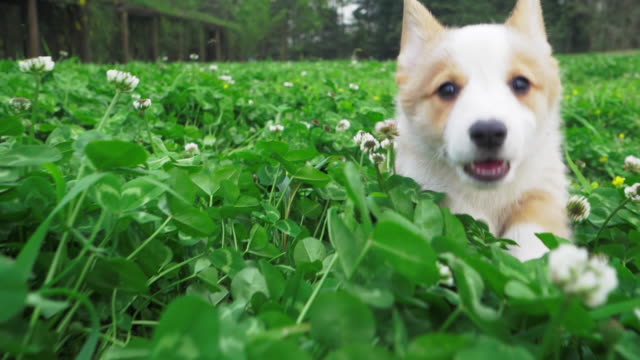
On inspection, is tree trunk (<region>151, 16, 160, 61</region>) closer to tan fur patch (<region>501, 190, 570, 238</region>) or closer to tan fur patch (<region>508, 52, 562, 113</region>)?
tan fur patch (<region>508, 52, 562, 113</region>)

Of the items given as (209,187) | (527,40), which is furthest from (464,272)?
(527,40)

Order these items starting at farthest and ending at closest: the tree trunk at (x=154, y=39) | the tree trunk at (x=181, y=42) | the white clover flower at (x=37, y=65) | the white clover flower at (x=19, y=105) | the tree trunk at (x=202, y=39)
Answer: the tree trunk at (x=202, y=39) < the tree trunk at (x=181, y=42) < the tree trunk at (x=154, y=39) < the white clover flower at (x=19, y=105) < the white clover flower at (x=37, y=65)

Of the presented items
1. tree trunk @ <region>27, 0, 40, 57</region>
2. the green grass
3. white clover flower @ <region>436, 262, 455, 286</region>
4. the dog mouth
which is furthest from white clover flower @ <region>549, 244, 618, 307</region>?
tree trunk @ <region>27, 0, 40, 57</region>

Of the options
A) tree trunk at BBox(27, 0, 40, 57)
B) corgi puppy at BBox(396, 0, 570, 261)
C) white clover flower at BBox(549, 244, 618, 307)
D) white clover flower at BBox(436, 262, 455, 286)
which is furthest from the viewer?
tree trunk at BBox(27, 0, 40, 57)

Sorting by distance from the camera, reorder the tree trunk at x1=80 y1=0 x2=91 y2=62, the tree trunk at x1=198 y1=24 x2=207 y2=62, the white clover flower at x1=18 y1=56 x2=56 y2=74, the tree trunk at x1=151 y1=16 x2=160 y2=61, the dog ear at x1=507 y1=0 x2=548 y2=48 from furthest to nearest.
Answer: the tree trunk at x1=198 y1=24 x2=207 y2=62
the tree trunk at x1=151 y1=16 x2=160 y2=61
the tree trunk at x1=80 y1=0 x2=91 y2=62
the dog ear at x1=507 y1=0 x2=548 y2=48
the white clover flower at x1=18 y1=56 x2=56 y2=74

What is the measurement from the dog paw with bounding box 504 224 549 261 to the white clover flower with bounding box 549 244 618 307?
0.64 meters

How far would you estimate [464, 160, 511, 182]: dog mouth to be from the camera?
136 cm

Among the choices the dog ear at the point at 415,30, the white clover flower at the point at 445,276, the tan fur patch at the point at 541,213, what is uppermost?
the dog ear at the point at 415,30

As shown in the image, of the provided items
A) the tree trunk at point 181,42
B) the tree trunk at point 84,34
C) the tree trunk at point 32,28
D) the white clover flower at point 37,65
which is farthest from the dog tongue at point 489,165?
the tree trunk at point 181,42

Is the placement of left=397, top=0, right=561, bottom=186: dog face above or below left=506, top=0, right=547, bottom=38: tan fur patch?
below

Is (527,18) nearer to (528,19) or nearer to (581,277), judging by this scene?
(528,19)

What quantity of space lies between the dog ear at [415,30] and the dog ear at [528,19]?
0.27m

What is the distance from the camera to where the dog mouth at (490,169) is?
4.46ft

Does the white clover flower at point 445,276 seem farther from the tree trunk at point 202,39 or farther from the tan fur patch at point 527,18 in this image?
the tree trunk at point 202,39
